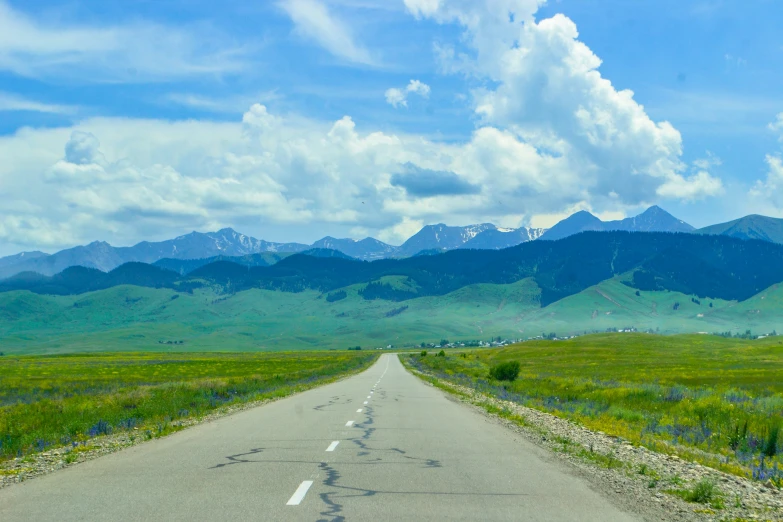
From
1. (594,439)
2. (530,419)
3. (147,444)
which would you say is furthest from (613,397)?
(147,444)

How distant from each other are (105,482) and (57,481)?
38.9 inches

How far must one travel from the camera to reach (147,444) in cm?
1719

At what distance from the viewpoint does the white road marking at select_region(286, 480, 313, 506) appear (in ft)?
32.2

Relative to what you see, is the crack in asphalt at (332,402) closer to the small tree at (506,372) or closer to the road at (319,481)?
the road at (319,481)

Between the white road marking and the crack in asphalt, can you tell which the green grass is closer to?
the white road marking

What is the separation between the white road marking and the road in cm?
3

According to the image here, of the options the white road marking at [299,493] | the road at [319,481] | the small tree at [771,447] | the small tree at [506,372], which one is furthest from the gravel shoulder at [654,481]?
the small tree at [506,372]

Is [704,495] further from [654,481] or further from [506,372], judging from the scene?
[506,372]

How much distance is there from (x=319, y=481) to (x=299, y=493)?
3.48ft

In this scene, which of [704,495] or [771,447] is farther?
[771,447]

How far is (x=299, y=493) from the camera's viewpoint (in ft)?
34.3

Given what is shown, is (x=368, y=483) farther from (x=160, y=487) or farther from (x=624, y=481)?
(x=624, y=481)

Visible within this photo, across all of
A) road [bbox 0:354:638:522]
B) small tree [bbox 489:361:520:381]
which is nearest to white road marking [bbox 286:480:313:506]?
road [bbox 0:354:638:522]

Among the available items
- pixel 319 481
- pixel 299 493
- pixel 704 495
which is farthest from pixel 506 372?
pixel 299 493
